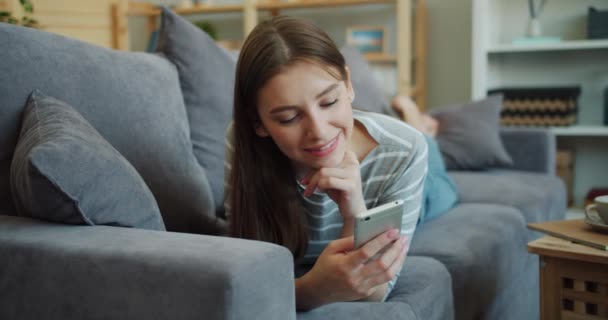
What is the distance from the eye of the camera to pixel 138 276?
777mm

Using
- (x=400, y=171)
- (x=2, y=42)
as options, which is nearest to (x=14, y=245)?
(x=2, y=42)

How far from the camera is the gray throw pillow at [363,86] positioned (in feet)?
7.82

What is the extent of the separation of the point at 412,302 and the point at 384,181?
0.24 meters

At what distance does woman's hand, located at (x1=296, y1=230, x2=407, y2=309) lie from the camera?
37.9 inches

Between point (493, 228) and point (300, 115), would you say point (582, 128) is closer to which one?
point (493, 228)

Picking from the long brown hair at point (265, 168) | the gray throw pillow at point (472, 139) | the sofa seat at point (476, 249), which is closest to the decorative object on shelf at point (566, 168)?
the gray throw pillow at point (472, 139)

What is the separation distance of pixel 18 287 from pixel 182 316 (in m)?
0.26

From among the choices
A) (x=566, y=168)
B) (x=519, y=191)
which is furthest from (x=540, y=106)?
(x=519, y=191)

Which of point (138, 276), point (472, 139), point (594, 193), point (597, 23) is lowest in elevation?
point (594, 193)

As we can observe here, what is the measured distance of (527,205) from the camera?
80.5 inches

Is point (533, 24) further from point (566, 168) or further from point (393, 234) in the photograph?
point (393, 234)

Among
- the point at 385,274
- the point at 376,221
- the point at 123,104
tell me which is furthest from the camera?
the point at 123,104

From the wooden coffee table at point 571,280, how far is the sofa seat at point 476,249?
0.83 feet

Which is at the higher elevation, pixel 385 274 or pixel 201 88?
pixel 201 88
